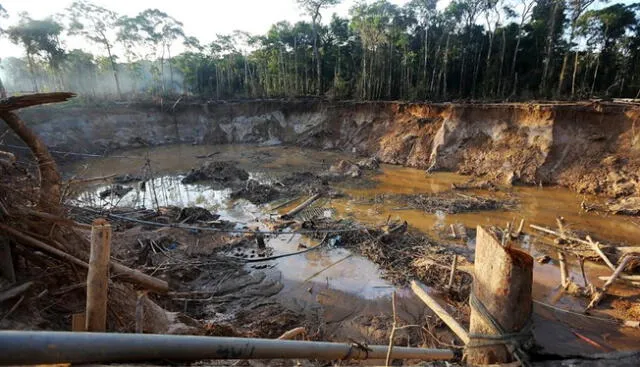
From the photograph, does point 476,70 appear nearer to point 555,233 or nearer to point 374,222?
point 555,233

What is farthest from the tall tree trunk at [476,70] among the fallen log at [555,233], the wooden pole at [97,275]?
the wooden pole at [97,275]

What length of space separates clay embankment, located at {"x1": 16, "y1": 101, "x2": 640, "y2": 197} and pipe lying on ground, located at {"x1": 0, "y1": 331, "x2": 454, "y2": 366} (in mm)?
18108

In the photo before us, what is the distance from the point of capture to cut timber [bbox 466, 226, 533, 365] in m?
2.63

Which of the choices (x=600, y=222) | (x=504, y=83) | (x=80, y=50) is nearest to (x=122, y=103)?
(x=80, y=50)

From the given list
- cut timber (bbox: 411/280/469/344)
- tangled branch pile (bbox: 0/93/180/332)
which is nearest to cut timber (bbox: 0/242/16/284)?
tangled branch pile (bbox: 0/93/180/332)

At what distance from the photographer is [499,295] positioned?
8.81 feet

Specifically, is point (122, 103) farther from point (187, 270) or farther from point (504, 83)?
point (504, 83)

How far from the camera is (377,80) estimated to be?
1171 inches

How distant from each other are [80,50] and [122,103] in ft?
51.4

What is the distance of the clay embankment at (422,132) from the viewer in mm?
15906

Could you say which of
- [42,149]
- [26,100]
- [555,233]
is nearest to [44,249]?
[42,149]

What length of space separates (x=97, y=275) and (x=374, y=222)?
419 inches

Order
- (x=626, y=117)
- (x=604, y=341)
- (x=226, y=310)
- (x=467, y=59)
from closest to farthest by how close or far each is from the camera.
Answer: (x=604, y=341) < (x=226, y=310) < (x=626, y=117) < (x=467, y=59)

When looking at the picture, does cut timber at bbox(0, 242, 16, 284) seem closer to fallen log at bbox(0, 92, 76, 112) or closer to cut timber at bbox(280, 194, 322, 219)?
fallen log at bbox(0, 92, 76, 112)
